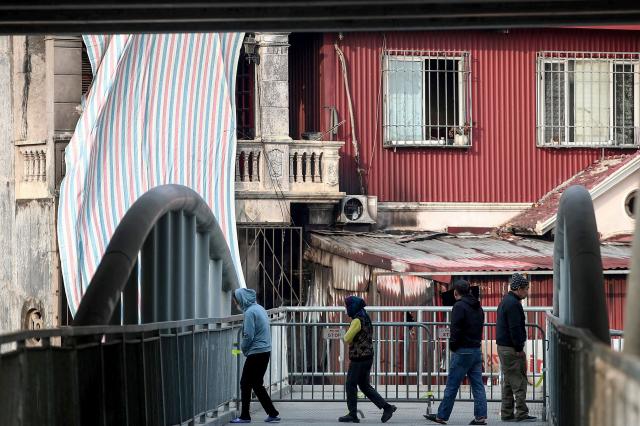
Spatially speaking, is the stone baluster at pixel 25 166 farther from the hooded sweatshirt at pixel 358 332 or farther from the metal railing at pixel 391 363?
the hooded sweatshirt at pixel 358 332

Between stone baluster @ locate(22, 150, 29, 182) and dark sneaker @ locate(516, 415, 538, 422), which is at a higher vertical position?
stone baluster @ locate(22, 150, 29, 182)

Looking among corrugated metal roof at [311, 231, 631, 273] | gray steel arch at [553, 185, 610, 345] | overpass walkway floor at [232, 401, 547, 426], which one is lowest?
overpass walkway floor at [232, 401, 547, 426]

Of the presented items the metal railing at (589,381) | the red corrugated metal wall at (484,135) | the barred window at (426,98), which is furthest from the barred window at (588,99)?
the metal railing at (589,381)

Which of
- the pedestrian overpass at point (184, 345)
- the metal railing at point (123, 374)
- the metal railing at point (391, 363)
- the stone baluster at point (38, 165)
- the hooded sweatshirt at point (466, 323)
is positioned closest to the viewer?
the pedestrian overpass at point (184, 345)

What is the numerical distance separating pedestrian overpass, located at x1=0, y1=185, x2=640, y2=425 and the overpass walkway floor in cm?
16

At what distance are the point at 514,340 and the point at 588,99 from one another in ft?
53.9

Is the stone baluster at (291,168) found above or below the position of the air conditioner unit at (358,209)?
above

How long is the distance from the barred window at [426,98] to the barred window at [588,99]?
5.74ft

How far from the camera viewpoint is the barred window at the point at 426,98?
32216 mm

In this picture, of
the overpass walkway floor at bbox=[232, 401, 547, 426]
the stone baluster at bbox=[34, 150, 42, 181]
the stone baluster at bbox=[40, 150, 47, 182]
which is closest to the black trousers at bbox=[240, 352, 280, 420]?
the overpass walkway floor at bbox=[232, 401, 547, 426]

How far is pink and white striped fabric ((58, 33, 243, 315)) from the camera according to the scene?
29.2 m

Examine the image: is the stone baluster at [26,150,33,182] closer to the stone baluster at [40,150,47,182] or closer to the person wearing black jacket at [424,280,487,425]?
the stone baluster at [40,150,47,182]

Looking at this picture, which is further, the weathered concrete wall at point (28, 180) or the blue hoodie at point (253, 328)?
the weathered concrete wall at point (28, 180)

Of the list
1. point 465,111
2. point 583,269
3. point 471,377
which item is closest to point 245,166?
point 465,111
